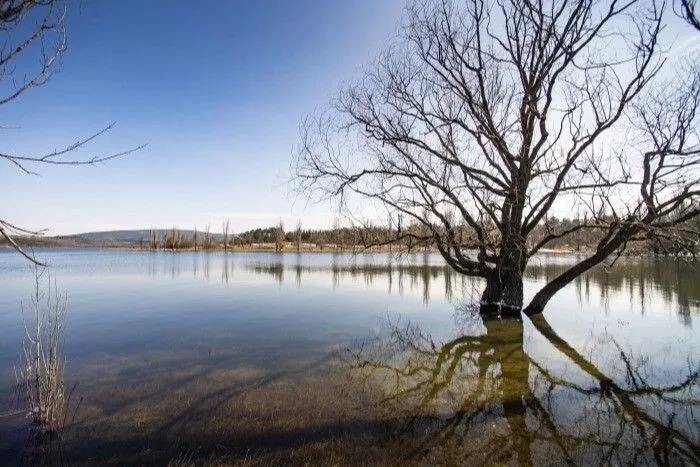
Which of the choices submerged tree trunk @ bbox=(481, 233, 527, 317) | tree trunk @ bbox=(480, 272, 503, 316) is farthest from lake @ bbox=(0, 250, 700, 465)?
submerged tree trunk @ bbox=(481, 233, 527, 317)

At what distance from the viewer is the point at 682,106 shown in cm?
1109

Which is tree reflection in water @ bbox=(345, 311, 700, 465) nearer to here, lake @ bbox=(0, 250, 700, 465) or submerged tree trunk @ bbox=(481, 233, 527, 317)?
lake @ bbox=(0, 250, 700, 465)

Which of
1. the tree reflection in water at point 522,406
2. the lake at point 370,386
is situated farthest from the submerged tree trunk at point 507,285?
the tree reflection in water at point 522,406

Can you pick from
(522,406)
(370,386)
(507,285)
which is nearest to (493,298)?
(507,285)

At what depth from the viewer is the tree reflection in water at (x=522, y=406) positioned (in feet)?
13.8

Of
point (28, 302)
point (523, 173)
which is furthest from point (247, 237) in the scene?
Answer: point (523, 173)

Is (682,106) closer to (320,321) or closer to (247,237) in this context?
(320,321)

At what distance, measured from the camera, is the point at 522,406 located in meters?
5.41

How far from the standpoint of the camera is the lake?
4.23 m

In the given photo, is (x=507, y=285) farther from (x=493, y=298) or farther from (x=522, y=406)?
(x=522, y=406)

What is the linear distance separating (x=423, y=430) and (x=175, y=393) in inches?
141

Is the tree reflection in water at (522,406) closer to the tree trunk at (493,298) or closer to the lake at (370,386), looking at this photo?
the lake at (370,386)

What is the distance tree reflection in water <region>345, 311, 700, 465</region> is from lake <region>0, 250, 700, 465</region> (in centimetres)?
3

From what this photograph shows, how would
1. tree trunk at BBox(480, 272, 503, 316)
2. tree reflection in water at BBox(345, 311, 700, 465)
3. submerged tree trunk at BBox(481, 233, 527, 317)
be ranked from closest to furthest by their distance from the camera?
tree reflection in water at BBox(345, 311, 700, 465) → submerged tree trunk at BBox(481, 233, 527, 317) → tree trunk at BBox(480, 272, 503, 316)
